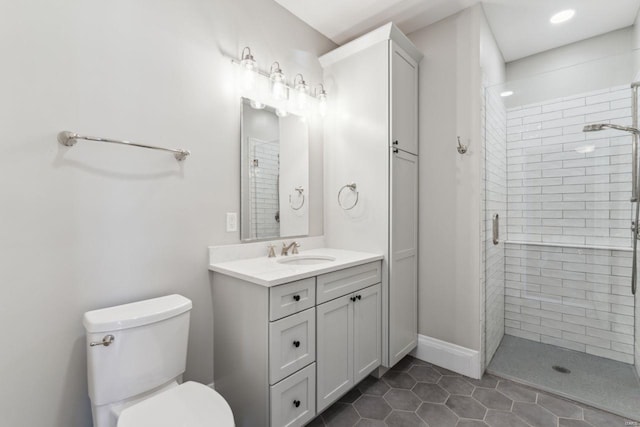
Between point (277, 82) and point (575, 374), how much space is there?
2804 mm

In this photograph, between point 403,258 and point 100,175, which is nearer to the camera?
point 100,175

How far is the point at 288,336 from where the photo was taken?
4.71 ft

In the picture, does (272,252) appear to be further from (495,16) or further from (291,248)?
(495,16)

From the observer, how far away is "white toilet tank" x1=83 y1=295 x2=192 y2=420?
1146 mm

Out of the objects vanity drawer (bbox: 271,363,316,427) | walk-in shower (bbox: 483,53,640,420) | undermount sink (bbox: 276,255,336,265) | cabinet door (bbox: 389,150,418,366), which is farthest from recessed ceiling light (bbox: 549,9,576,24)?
vanity drawer (bbox: 271,363,316,427)

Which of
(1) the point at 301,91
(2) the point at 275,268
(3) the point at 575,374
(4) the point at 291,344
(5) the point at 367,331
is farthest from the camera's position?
(1) the point at 301,91

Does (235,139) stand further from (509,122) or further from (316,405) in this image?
(509,122)

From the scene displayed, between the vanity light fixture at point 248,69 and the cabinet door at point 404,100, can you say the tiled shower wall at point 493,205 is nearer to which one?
the cabinet door at point 404,100

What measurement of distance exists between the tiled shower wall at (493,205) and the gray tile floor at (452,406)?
0.32 metres

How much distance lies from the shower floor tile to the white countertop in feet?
4.31

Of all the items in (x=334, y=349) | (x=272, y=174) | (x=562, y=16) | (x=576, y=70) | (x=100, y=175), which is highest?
(x=562, y=16)

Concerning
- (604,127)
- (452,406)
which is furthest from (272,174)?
(604,127)

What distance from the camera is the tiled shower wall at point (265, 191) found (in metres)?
1.97

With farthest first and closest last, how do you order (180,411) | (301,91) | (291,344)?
(301,91)
(291,344)
(180,411)
